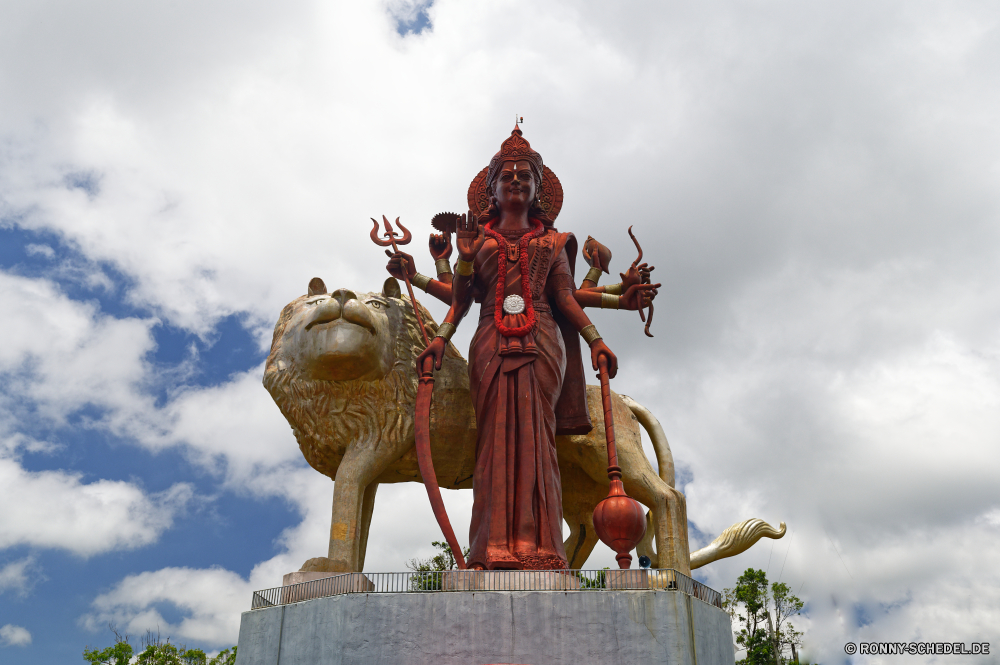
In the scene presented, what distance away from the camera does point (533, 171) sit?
10805 mm

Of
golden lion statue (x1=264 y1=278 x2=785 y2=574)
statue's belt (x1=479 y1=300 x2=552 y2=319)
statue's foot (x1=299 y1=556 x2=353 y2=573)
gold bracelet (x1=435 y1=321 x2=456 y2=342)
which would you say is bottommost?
statue's foot (x1=299 y1=556 x2=353 y2=573)

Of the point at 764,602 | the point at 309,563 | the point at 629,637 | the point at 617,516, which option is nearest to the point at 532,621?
the point at 629,637

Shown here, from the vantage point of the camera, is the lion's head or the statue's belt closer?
the lion's head

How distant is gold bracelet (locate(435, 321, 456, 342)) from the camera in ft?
32.8

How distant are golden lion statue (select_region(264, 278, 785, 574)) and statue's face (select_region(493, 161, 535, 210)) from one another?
182 centimetres

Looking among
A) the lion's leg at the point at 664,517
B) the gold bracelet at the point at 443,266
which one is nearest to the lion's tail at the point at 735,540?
the lion's leg at the point at 664,517

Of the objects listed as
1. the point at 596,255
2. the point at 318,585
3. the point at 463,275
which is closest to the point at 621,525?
the point at 318,585

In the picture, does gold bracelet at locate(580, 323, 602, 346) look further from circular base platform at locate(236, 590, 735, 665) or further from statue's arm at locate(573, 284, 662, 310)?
circular base platform at locate(236, 590, 735, 665)

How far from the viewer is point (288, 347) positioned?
10070 mm

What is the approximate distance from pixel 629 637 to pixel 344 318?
485 cm

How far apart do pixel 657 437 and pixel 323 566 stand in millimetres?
4637

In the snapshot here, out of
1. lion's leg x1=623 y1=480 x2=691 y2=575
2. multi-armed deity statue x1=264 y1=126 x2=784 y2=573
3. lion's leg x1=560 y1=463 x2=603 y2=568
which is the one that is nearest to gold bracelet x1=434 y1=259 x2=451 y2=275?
multi-armed deity statue x1=264 y1=126 x2=784 y2=573

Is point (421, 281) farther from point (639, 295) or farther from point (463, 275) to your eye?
point (639, 295)

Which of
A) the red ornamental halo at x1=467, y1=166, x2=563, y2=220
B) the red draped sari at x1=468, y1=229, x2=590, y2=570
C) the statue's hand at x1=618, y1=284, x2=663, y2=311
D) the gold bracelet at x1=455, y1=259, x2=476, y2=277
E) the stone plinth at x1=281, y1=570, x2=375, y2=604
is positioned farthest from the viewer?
the red ornamental halo at x1=467, y1=166, x2=563, y2=220
